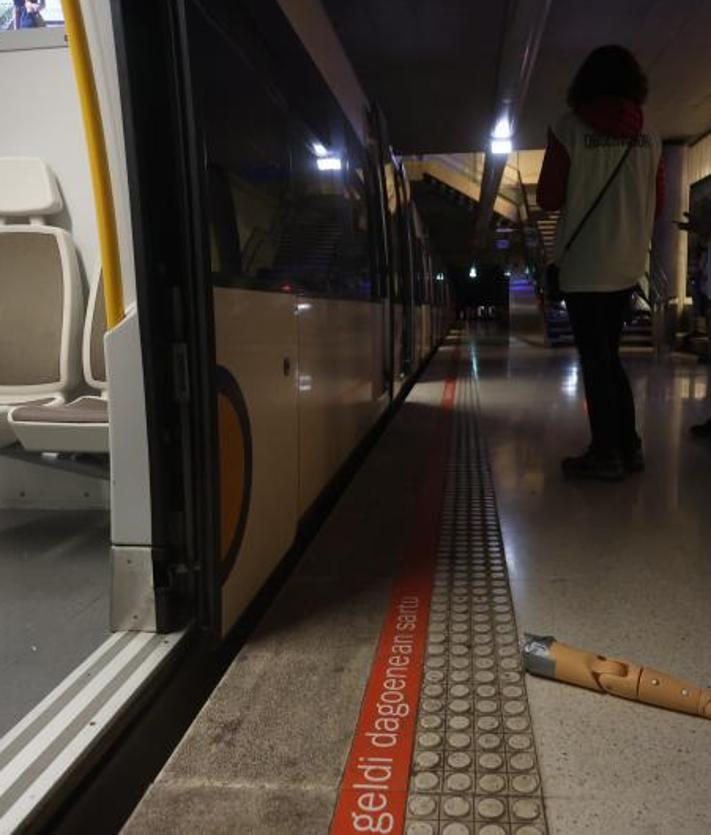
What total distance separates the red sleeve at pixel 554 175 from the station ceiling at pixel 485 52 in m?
5.42

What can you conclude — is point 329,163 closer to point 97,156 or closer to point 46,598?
point 97,156

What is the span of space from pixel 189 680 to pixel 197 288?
991mm

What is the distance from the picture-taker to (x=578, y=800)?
1.45m

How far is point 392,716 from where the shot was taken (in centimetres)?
175

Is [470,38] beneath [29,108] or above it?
above

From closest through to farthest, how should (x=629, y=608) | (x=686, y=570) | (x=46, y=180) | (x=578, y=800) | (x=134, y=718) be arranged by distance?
(x=578, y=800) → (x=134, y=718) → (x=629, y=608) → (x=686, y=570) → (x=46, y=180)

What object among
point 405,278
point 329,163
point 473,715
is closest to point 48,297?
point 329,163

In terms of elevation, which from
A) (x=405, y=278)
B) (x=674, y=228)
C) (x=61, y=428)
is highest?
(x=674, y=228)

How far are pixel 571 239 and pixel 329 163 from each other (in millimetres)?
1182

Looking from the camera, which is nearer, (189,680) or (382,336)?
(189,680)

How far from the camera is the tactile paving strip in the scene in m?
1.43

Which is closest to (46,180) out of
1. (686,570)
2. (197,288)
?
(197,288)

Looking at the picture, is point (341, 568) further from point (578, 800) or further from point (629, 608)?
point (578, 800)

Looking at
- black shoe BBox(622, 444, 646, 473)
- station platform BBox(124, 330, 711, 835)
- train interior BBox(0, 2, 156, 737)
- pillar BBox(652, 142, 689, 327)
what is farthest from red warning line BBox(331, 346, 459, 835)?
pillar BBox(652, 142, 689, 327)
